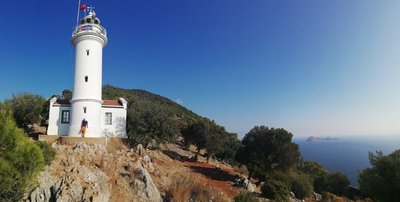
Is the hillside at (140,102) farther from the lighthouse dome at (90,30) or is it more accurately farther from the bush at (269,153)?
the bush at (269,153)

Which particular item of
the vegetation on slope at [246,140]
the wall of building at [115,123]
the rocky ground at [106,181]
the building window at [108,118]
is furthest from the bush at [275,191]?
the building window at [108,118]

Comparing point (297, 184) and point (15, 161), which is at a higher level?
point (15, 161)

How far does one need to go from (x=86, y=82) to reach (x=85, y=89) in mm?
576

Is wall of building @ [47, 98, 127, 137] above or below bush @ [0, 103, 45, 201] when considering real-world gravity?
above

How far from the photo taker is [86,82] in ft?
71.8

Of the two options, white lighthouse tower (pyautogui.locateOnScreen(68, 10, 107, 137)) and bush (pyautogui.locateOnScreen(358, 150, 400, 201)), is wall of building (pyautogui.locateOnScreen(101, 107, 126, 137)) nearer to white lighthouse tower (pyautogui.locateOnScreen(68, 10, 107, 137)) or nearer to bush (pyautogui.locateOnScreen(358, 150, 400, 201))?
white lighthouse tower (pyautogui.locateOnScreen(68, 10, 107, 137))

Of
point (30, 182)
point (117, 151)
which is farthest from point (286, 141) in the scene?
point (30, 182)

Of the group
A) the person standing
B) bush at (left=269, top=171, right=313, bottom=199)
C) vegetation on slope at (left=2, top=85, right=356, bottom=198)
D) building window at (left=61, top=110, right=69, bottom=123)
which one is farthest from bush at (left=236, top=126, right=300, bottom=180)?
building window at (left=61, top=110, right=69, bottom=123)

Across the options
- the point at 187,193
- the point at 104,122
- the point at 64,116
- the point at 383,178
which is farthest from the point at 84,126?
the point at 383,178

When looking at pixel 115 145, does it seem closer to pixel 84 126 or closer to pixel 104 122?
pixel 104 122

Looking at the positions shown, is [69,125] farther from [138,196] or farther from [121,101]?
[138,196]

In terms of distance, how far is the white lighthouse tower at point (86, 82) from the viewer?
A: 21750mm

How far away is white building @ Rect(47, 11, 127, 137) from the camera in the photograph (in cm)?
2178

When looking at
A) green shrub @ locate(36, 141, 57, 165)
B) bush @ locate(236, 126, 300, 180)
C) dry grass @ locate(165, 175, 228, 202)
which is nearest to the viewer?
dry grass @ locate(165, 175, 228, 202)
